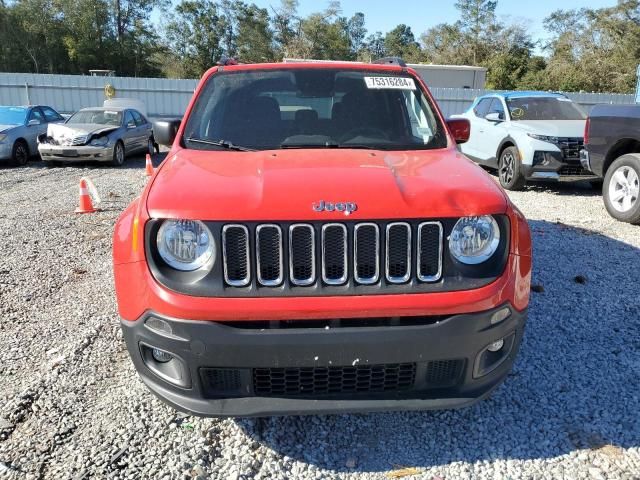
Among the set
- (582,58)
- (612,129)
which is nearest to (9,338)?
(612,129)

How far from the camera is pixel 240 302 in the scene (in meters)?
2.18

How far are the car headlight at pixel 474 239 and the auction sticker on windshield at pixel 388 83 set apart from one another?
1710 millimetres

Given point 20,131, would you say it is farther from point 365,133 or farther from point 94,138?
point 365,133

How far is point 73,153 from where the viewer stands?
474 inches

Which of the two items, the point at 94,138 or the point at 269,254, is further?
the point at 94,138

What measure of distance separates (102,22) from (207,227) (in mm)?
57880

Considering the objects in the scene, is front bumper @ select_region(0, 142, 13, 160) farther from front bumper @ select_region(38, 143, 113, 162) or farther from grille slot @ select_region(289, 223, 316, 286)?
grille slot @ select_region(289, 223, 316, 286)

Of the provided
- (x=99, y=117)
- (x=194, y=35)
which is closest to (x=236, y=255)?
(x=99, y=117)

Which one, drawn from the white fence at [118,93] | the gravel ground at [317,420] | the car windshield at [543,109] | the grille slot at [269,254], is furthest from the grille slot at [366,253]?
the white fence at [118,93]

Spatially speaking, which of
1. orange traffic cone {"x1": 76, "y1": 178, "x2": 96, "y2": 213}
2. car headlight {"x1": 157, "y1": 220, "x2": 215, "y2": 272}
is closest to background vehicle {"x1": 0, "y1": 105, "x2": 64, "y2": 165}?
orange traffic cone {"x1": 76, "y1": 178, "x2": 96, "y2": 213}

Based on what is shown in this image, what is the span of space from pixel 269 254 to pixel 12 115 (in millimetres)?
13623

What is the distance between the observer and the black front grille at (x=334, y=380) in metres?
2.29

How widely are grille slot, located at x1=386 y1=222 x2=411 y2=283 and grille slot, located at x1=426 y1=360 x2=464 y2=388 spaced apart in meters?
0.41

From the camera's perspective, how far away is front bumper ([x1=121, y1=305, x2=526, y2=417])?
218cm
